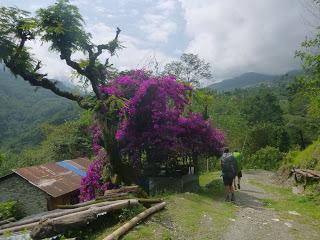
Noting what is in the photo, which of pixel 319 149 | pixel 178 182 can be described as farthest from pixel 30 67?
pixel 319 149

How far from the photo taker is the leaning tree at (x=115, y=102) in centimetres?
1467

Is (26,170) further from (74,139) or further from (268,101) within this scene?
(268,101)

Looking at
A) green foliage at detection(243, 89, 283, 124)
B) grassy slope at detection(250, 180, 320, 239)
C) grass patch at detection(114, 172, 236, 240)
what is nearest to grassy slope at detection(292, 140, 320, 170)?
grassy slope at detection(250, 180, 320, 239)

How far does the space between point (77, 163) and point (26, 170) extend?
654cm

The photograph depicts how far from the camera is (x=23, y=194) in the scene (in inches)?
1147

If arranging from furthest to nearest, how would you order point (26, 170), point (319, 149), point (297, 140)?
point (297, 140)
point (26, 170)
point (319, 149)

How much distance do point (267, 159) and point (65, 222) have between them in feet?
92.7

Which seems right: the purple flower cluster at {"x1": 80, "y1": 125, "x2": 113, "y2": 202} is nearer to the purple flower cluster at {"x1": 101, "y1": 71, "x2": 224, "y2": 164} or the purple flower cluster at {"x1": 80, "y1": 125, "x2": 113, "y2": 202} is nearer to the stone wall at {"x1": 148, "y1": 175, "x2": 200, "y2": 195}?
the purple flower cluster at {"x1": 101, "y1": 71, "x2": 224, "y2": 164}

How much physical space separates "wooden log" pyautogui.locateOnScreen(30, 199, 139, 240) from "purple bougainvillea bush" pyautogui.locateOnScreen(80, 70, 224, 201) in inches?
214

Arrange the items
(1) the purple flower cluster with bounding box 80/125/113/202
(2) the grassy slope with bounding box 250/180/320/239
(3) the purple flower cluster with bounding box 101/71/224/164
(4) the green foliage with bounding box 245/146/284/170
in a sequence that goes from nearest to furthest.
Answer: (2) the grassy slope with bounding box 250/180/320/239 → (3) the purple flower cluster with bounding box 101/71/224/164 → (1) the purple flower cluster with bounding box 80/125/113/202 → (4) the green foliage with bounding box 245/146/284/170

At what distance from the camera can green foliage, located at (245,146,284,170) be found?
3434 cm

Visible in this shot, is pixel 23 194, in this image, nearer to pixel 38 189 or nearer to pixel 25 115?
pixel 38 189

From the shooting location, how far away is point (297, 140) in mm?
51344

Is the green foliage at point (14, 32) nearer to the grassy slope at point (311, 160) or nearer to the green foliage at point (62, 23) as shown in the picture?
the green foliage at point (62, 23)
